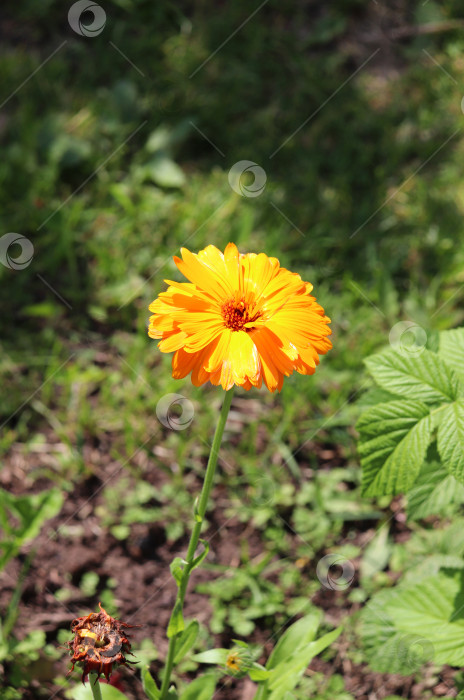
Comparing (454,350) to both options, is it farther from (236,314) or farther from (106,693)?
(106,693)

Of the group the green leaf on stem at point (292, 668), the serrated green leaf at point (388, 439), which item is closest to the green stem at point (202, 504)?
the green leaf on stem at point (292, 668)

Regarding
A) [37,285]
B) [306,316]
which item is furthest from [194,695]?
[37,285]

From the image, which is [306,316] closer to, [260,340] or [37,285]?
[260,340]

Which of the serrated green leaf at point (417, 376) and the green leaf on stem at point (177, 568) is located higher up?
the serrated green leaf at point (417, 376)

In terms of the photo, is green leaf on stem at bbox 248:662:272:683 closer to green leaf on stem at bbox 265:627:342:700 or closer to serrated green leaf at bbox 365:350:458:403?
green leaf on stem at bbox 265:627:342:700

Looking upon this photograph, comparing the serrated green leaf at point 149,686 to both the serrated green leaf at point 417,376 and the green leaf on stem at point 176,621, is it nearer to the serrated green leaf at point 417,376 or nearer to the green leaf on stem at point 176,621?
the green leaf on stem at point 176,621

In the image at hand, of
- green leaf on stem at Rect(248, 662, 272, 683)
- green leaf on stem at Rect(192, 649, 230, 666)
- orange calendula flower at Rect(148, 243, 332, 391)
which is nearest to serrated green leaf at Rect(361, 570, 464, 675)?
green leaf on stem at Rect(248, 662, 272, 683)
